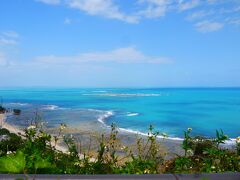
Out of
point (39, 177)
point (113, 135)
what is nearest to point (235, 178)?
point (39, 177)

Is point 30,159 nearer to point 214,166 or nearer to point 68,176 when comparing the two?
point 68,176

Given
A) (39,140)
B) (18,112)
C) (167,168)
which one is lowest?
(18,112)

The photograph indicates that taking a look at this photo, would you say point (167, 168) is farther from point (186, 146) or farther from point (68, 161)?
point (68, 161)

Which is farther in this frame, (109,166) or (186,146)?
(186,146)

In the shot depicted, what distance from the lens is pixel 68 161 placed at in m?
5.23

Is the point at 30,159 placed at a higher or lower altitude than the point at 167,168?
higher

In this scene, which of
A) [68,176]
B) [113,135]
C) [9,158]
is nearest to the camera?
[68,176]

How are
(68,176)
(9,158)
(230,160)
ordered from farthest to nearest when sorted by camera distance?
(230,160) < (9,158) < (68,176)

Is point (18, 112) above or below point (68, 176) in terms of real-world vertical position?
below

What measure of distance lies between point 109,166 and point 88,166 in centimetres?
29

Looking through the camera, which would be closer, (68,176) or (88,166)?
(68,176)

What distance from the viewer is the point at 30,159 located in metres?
3.59

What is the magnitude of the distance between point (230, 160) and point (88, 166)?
1921 millimetres

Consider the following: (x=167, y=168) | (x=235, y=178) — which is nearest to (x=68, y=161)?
(x=167, y=168)
